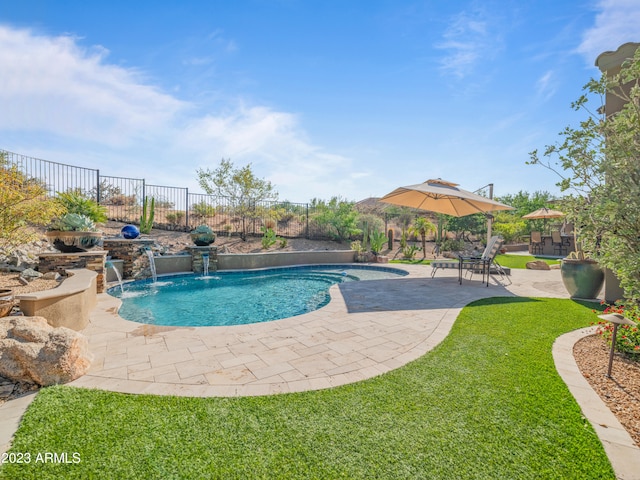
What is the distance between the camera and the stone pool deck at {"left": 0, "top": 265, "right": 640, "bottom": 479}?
259 cm

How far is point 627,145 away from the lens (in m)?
2.26

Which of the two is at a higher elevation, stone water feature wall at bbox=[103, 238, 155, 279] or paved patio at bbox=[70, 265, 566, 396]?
stone water feature wall at bbox=[103, 238, 155, 279]

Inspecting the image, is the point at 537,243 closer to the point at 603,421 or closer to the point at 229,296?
the point at 229,296

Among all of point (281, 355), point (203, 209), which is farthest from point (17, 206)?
point (203, 209)

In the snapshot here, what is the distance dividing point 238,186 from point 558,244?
64.4 feet

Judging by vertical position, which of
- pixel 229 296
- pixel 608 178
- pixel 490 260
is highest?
pixel 608 178

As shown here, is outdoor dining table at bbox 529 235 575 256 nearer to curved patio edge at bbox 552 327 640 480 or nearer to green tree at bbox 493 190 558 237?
green tree at bbox 493 190 558 237

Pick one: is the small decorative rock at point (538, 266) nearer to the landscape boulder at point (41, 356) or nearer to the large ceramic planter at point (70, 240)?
the landscape boulder at point (41, 356)

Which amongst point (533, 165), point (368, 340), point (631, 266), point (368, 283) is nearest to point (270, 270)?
point (368, 283)

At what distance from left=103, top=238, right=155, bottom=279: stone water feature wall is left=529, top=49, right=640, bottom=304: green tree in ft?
34.1

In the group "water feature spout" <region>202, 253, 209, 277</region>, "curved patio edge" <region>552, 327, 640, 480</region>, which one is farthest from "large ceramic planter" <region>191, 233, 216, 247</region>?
"curved patio edge" <region>552, 327, 640, 480</region>

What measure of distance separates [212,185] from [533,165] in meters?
15.1

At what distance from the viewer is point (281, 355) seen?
3.47 metres

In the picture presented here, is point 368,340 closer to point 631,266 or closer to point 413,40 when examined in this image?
point 631,266
